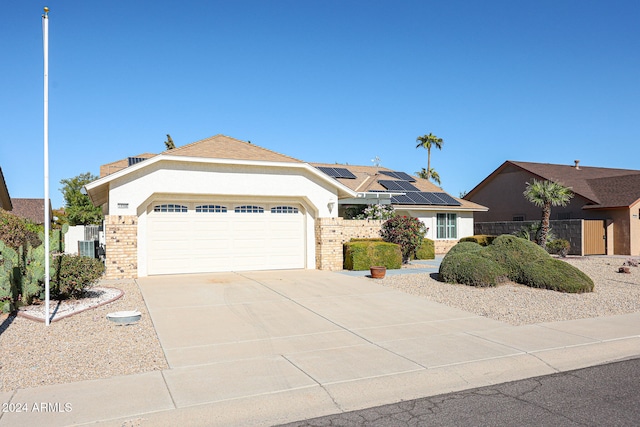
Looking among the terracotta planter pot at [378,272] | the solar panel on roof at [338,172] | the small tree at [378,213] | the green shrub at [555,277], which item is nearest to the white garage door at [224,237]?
the terracotta planter pot at [378,272]

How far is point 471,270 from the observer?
1394 cm

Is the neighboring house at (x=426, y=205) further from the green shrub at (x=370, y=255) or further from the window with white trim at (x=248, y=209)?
the window with white trim at (x=248, y=209)

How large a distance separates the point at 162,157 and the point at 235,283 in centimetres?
468

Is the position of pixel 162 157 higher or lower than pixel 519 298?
higher

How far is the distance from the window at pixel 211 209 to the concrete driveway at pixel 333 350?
4.42 m

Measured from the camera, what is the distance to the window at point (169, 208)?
633 inches

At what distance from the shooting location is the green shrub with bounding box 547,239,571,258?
25.4 metres

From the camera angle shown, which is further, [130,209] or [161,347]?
[130,209]

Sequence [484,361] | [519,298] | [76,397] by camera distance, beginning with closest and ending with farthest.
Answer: [76,397], [484,361], [519,298]

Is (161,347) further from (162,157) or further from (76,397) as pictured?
(162,157)

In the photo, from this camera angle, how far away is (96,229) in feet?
95.0

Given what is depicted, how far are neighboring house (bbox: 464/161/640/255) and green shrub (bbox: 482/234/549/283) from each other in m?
13.8

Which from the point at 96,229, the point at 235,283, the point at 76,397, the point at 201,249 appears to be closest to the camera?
the point at 76,397

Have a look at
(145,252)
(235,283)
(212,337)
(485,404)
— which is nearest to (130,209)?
(145,252)
